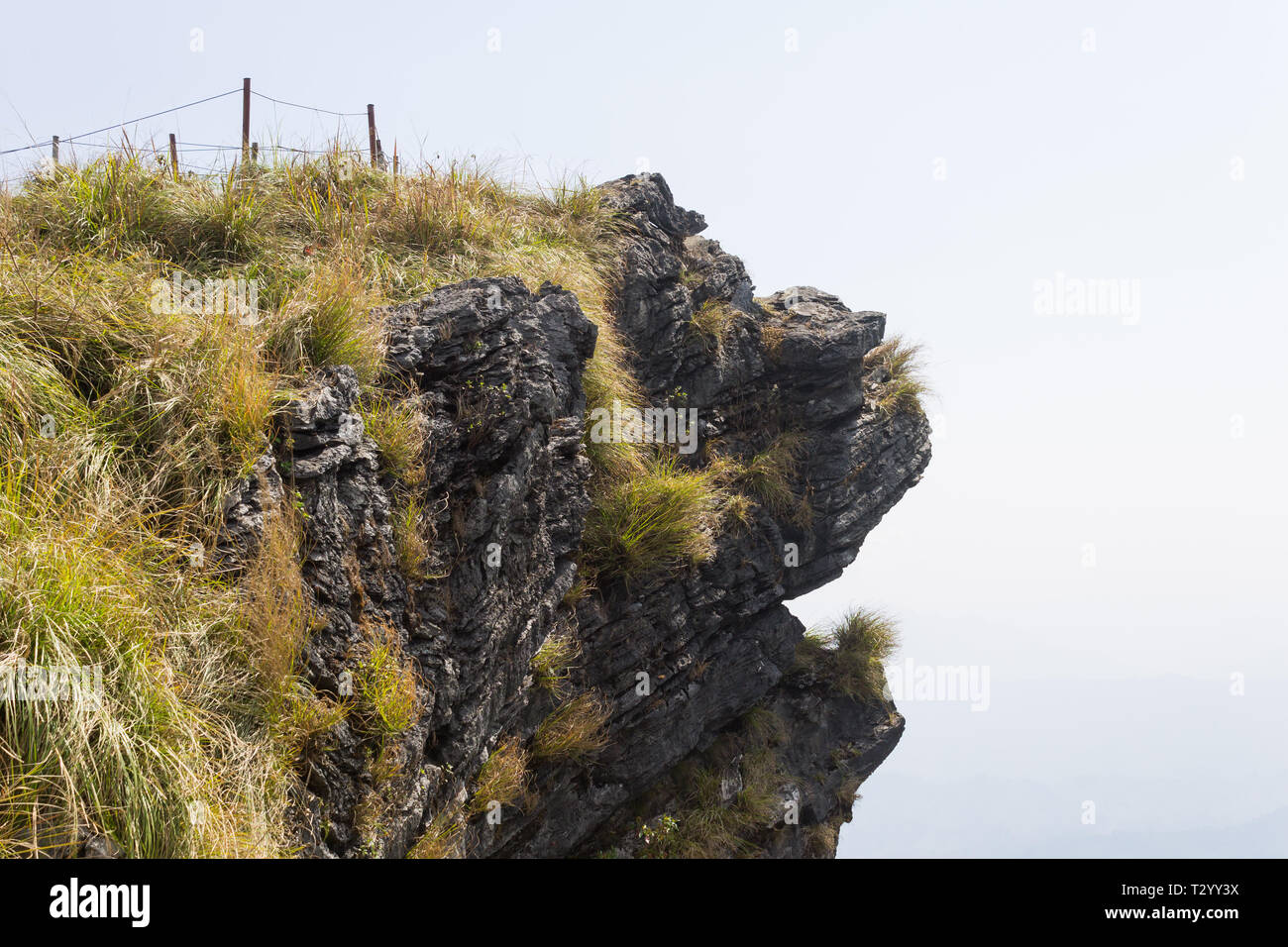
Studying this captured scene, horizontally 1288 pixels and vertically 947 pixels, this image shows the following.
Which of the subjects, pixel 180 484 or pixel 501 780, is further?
pixel 501 780

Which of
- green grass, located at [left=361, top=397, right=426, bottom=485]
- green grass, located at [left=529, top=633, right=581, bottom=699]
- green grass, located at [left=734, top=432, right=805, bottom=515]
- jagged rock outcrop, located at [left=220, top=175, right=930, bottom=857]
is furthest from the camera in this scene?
green grass, located at [left=734, top=432, right=805, bottom=515]

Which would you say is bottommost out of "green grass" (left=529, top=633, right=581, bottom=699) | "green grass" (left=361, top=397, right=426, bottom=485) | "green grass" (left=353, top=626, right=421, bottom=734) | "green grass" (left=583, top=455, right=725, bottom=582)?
"green grass" (left=529, top=633, right=581, bottom=699)

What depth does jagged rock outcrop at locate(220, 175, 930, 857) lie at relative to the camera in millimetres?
4207

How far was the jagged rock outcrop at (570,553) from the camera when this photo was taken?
4207mm

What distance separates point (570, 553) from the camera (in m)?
6.23

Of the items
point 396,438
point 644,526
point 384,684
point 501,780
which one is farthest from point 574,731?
point 396,438

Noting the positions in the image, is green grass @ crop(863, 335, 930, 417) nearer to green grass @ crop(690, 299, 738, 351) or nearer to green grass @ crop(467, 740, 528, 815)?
green grass @ crop(690, 299, 738, 351)

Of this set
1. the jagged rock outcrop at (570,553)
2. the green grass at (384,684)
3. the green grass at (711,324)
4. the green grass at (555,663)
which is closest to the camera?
the green grass at (384,684)

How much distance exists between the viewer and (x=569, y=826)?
648cm

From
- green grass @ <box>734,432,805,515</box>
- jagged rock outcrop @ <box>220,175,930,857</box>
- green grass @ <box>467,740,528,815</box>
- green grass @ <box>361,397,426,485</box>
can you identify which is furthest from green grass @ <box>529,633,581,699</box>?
green grass @ <box>734,432,805,515</box>

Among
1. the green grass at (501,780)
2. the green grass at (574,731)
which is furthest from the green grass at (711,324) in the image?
the green grass at (501,780)

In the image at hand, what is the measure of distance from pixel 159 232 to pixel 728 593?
18.7 feet

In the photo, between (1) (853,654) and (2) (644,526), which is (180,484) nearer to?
(2) (644,526)

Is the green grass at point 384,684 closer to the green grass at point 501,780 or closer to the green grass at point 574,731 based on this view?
the green grass at point 501,780
